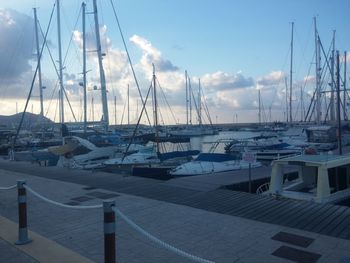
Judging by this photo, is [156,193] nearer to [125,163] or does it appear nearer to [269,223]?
[269,223]

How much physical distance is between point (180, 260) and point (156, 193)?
5438 millimetres

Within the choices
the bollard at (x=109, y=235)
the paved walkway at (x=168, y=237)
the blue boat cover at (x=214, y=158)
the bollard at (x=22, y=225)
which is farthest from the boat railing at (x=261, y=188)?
the bollard at (x=109, y=235)

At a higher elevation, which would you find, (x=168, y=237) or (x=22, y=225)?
(x=22, y=225)

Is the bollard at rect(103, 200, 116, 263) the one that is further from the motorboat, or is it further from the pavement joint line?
the motorboat

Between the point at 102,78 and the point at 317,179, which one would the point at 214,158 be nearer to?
the point at 317,179

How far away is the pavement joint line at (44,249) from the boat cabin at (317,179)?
250 inches

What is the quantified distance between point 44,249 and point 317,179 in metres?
7.80

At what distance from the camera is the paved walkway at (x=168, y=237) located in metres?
5.70

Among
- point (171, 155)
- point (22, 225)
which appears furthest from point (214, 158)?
point (22, 225)

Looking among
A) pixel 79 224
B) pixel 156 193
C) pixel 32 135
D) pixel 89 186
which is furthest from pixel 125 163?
pixel 32 135

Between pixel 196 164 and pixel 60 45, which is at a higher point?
pixel 60 45

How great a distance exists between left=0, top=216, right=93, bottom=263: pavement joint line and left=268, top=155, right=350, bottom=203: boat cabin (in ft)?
20.8

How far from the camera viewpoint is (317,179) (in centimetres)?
1055

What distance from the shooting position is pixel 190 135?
263ft
